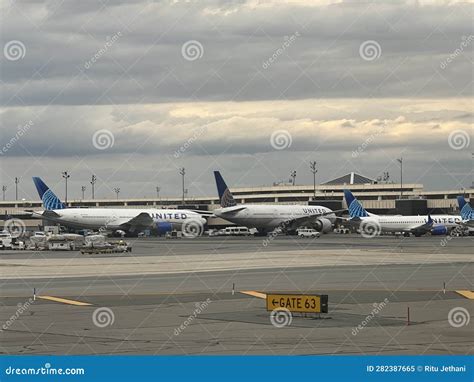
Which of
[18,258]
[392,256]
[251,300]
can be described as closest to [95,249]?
[18,258]

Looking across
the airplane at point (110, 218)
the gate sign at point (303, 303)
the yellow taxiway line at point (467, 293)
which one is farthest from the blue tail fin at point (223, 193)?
the gate sign at point (303, 303)

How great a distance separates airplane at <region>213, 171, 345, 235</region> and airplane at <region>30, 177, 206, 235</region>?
375 inches

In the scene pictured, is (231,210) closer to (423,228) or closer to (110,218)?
(110,218)

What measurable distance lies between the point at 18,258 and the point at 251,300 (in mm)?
53297

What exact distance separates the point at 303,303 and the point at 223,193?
135 meters

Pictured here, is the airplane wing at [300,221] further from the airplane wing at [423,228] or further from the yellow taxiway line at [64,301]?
the yellow taxiway line at [64,301]

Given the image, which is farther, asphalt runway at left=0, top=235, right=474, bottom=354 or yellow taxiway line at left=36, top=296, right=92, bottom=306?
yellow taxiway line at left=36, top=296, right=92, bottom=306

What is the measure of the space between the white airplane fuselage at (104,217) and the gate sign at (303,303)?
129m

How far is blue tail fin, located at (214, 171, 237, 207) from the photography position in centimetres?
17400

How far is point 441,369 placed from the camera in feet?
87.0

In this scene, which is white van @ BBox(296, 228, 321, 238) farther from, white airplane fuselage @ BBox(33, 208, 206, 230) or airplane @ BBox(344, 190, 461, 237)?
white airplane fuselage @ BBox(33, 208, 206, 230)

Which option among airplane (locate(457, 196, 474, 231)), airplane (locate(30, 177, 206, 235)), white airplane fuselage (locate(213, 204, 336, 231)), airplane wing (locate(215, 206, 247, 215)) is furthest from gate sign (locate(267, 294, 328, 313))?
airplane (locate(457, 196, 474, 231))

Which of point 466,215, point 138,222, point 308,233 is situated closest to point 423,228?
point 466,215

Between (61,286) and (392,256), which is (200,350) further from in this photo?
(392,256)
